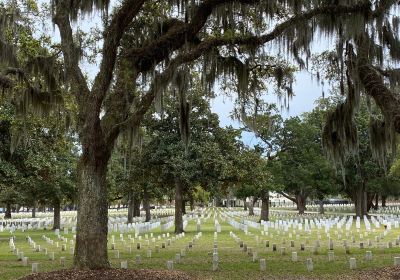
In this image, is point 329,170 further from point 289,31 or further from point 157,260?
point 289,31

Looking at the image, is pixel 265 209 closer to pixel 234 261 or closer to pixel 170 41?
pixel 234 261

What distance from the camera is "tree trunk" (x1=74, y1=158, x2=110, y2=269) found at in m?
9.57

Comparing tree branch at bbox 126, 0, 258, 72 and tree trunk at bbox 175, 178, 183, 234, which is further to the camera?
tree trunk at bbox 175, 178, 183, 234

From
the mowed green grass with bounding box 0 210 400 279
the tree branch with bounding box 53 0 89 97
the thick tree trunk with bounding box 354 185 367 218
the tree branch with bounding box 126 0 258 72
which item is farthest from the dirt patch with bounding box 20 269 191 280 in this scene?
the thick tree trunk with bounding box 354 185 367 218

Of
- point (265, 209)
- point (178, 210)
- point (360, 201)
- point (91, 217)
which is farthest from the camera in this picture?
point (360, 201)

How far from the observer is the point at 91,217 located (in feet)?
31.7

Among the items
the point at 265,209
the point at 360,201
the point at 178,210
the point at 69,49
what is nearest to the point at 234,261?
the point at 69,49

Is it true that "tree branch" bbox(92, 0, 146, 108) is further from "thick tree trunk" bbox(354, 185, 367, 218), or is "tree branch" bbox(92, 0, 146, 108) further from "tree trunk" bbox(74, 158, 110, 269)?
"thick tree trunk" bbox(354, 185, 367, 218)

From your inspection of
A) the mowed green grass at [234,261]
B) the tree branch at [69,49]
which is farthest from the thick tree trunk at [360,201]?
the tree branch at [69,49]

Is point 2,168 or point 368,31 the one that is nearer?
point 368,31

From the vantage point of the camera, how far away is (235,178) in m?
25.9

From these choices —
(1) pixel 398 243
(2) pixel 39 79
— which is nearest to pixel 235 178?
(1) pixel 398 243

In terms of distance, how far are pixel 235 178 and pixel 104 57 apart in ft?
54.8

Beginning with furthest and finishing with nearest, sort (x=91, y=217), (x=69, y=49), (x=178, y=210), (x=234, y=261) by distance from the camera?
(x=178, y=210) < (x=234, y=261) < (x=69, y=49) < (x=91, y=217)
